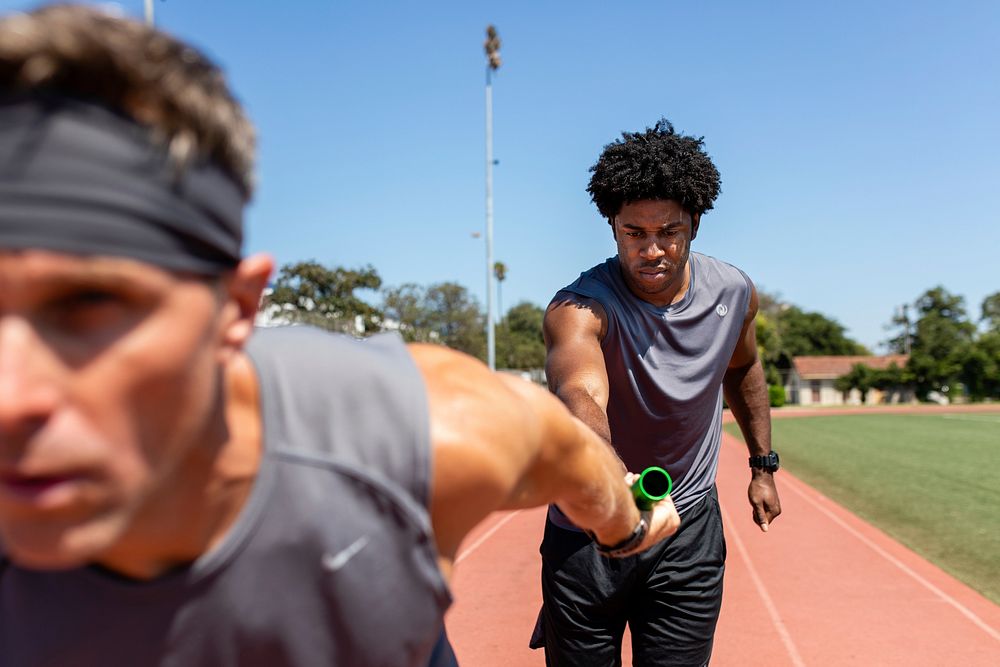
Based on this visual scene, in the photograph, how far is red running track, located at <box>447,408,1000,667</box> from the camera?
6355 millimetres

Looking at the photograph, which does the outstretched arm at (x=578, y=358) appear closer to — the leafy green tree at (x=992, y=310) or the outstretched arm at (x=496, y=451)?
the outstretched arm at (x=496, y=451)

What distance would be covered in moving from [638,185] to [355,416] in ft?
7.41

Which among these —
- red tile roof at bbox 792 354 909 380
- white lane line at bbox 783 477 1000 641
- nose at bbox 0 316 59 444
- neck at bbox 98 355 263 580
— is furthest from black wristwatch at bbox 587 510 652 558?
red tile roof at bbox 792 354 909 380

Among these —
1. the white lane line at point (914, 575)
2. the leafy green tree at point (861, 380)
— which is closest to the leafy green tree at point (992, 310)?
the leafy green tree at point (861, 380)

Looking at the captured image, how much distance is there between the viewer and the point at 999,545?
9.57 metres

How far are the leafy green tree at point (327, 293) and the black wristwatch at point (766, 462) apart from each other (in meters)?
37.3

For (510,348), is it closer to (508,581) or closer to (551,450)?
(508,581)

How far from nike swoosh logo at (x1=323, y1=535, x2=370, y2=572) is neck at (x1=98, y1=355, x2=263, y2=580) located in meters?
0.13

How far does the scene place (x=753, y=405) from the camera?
394 cm

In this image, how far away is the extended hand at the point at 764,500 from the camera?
3.74 meters

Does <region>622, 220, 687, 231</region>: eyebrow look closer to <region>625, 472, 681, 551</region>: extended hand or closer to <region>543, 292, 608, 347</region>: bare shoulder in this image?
<region>543, 292, 608, 347</region>: bare shoulder

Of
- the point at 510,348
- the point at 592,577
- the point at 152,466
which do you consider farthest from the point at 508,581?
the point at 510,348

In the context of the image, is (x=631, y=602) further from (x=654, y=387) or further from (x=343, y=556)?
(x=343, y=556)

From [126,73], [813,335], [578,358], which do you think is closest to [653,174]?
[578,358]
